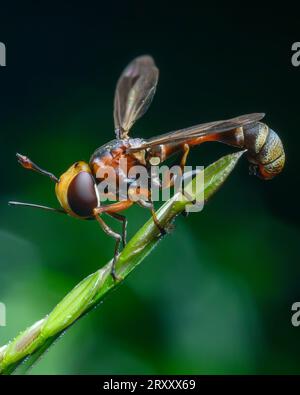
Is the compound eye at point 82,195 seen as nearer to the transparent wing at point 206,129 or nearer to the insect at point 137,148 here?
the insect at point 137,148

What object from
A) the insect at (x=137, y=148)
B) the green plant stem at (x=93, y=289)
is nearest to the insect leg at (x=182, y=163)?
the insect at (x=137, y=148)

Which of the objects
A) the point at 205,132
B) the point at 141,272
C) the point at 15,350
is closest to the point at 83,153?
the point at 141,272

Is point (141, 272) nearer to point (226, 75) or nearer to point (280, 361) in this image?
point (280, 361)

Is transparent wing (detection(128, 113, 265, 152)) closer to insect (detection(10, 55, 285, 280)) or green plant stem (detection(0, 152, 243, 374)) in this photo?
insect (detection(10, 55, 285, 280))

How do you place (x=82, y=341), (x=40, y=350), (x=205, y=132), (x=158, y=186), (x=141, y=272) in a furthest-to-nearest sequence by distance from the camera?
(x=141, y=272), (x=82, y=341), (x=158, y=186), (x=205, y=132), (x=40, y=350)

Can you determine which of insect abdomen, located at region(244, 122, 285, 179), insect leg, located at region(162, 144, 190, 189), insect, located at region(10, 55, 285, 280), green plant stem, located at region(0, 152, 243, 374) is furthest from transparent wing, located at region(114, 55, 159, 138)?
green plant stem, located at region(0, 152, 243, 374)
